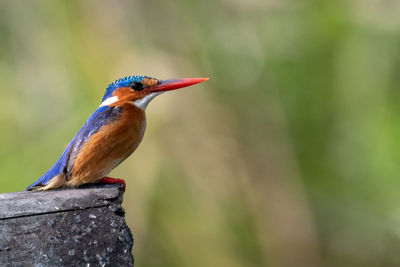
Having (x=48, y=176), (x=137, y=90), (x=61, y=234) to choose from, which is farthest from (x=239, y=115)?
(x=61, y=234)

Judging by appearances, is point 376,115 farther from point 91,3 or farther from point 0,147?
point 0,147

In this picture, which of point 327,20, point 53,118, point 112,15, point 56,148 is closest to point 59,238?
point 56,148

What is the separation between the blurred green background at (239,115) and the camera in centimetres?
630

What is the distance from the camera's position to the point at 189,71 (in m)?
6.47

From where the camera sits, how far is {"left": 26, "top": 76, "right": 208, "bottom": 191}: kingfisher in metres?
2.75

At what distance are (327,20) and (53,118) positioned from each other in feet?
10.7

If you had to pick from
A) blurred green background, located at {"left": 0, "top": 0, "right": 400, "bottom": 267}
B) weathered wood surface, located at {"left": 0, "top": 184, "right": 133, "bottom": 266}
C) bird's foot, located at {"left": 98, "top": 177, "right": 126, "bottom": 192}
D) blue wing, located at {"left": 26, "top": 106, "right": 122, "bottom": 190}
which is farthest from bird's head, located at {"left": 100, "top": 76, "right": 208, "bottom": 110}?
blurred green background, located at {"left": 0, "top": 0, "right": 400, "bottom": 267}

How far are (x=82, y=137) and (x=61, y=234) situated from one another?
1.09 meters

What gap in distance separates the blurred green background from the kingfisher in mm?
2879

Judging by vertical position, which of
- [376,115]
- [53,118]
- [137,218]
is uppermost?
[53,118]

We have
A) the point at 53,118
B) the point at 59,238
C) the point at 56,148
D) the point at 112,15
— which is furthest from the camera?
the point at 112,15

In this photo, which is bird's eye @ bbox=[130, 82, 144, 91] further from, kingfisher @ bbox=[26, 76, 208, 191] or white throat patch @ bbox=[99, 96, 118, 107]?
white throat patch @ bbox=[99, 96, 118, 107]

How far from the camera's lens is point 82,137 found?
2.93m

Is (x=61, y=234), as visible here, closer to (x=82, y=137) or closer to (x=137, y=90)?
(x=82, y=137)
